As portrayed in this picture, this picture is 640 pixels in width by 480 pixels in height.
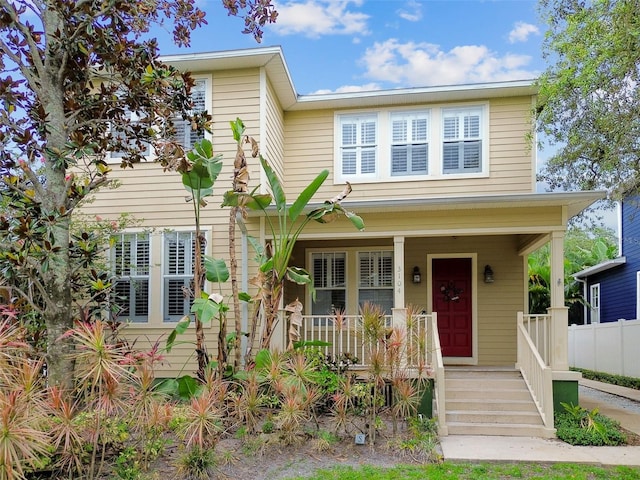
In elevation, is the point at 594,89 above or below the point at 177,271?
above

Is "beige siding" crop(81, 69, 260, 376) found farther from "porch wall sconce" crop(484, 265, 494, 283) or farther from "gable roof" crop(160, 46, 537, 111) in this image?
"porch wall sconce" crop(484, 265, 494, 283)

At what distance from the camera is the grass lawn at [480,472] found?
596 centimetres

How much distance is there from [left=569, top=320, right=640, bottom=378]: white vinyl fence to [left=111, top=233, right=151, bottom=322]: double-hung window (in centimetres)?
1260

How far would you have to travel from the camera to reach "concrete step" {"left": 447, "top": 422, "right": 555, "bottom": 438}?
7738 mm

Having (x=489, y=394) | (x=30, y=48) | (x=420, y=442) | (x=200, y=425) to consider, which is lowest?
(x=420, y=442)

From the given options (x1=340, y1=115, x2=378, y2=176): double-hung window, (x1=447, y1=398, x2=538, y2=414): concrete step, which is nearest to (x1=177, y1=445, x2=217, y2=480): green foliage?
(x1=447, y1=398, x2=538, y2=414): concrete step

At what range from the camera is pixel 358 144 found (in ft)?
37.9

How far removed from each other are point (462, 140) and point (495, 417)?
5.74 meters


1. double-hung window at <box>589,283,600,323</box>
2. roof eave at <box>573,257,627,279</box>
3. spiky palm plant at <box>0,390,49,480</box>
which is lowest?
spiky palm plant at <box>0,390,49,480</box>

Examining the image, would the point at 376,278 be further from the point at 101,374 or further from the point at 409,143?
the point at 101,374

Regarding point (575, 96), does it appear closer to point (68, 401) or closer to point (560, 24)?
point (560, 24)

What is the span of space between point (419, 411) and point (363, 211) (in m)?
3.46

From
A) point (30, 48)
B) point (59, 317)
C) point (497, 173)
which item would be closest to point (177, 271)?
point (59, 317)

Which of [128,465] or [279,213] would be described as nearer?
[128,465]
